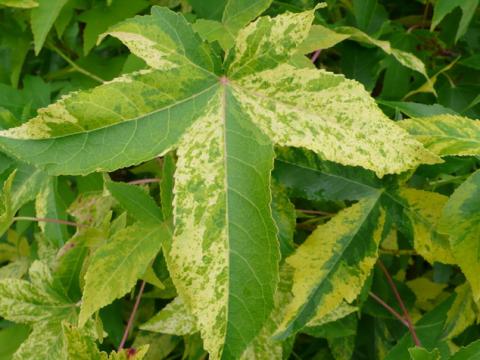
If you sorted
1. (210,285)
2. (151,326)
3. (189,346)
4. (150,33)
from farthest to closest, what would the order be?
(189,346), (151,326), (150,33), (210,285)

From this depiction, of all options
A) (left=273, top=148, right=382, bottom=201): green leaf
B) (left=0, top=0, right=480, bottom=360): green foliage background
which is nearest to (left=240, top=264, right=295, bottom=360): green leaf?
(left=0, top=0, right=480, bottom=360): green foliage background

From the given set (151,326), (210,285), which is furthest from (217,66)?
(151,326)

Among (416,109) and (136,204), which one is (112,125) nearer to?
(136,204)

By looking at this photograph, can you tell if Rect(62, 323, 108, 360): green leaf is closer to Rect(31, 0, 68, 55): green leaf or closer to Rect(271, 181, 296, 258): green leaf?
Rect(271, 181, 296, 258): green leaf

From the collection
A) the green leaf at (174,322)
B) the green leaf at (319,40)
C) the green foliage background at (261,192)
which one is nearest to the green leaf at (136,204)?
the green foliage background at (261,192)

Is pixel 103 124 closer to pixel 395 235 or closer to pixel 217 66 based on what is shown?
pixel 217 66

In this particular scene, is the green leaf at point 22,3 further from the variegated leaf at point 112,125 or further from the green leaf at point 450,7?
the green leaf at point 450,7

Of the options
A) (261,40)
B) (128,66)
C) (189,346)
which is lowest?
(189,346)

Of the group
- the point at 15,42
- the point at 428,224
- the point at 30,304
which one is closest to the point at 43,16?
the point at 15,42

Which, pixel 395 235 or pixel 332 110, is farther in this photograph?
pixel 395 235
